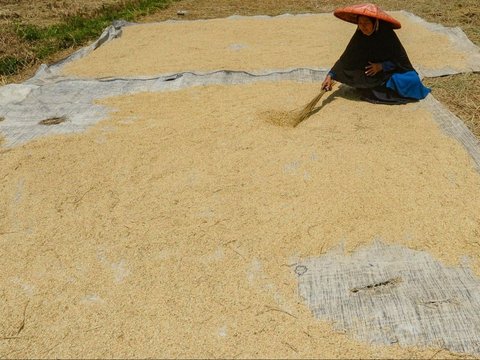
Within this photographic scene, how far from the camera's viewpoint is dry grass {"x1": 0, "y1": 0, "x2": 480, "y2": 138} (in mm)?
3182

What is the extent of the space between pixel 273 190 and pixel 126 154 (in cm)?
93

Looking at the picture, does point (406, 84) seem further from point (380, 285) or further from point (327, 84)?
point (380, 285)

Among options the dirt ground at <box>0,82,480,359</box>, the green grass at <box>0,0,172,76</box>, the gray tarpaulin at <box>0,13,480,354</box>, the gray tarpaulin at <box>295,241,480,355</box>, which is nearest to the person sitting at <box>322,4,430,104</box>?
the dirt ground at <box>0,82,480,359</box>

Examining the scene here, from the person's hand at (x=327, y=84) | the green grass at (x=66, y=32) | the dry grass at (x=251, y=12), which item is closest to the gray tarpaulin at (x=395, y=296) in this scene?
the person's hand at (x=327, y=84)

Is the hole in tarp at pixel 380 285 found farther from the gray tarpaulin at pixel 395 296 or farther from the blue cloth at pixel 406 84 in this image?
the blue cloth at pixel 406 84

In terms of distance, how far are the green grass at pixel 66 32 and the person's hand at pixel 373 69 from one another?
3.37 metres

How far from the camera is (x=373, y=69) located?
2.77 metres

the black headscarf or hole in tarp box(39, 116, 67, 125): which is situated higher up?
the black headscarf

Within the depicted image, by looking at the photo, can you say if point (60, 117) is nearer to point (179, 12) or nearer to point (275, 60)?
point (275, 60)

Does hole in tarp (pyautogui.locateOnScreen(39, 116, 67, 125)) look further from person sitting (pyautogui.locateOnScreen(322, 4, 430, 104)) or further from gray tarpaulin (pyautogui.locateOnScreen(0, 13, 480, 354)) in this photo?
gray tarpaulin (pyautogui.locateOnScreen(0, 13, 480, 354))

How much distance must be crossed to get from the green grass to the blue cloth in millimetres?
3547

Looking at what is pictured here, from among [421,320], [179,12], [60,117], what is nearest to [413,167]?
[421,320]

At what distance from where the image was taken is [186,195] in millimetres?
2037

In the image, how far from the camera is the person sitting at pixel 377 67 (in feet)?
8.72
